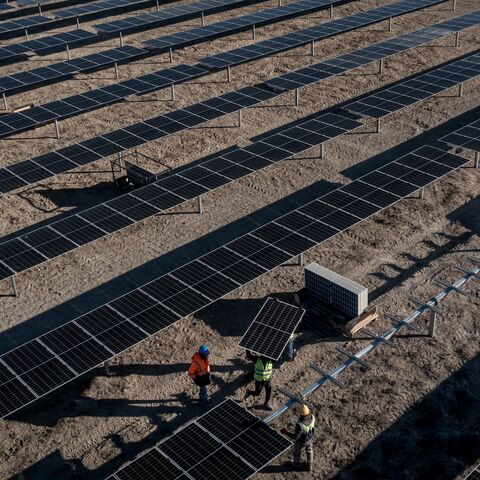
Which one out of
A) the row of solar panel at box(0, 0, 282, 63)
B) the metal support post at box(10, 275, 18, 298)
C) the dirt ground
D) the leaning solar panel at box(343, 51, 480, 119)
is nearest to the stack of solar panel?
the dirt ground

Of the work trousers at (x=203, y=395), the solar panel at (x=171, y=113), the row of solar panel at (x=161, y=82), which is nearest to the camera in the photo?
the work trousers at (x=203, y=395)

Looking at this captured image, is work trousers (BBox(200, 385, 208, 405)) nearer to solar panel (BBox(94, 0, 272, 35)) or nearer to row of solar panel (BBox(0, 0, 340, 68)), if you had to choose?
row of solar panel (BBox(0, 0, 340, 68))

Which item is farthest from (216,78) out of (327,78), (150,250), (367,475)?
(367,475)

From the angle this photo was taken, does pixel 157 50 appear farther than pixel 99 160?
Yes

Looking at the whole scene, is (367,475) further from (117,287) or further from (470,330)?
(117,287)

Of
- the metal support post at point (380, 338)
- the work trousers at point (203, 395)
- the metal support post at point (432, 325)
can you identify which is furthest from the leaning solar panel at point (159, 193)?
the metal support post at point (432, 325)

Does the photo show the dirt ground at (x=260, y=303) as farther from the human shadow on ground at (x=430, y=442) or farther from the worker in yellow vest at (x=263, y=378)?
the worker in yellow vest at (x=263, y=378)

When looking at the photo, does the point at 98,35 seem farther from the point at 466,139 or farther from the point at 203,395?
the point at 203,395
